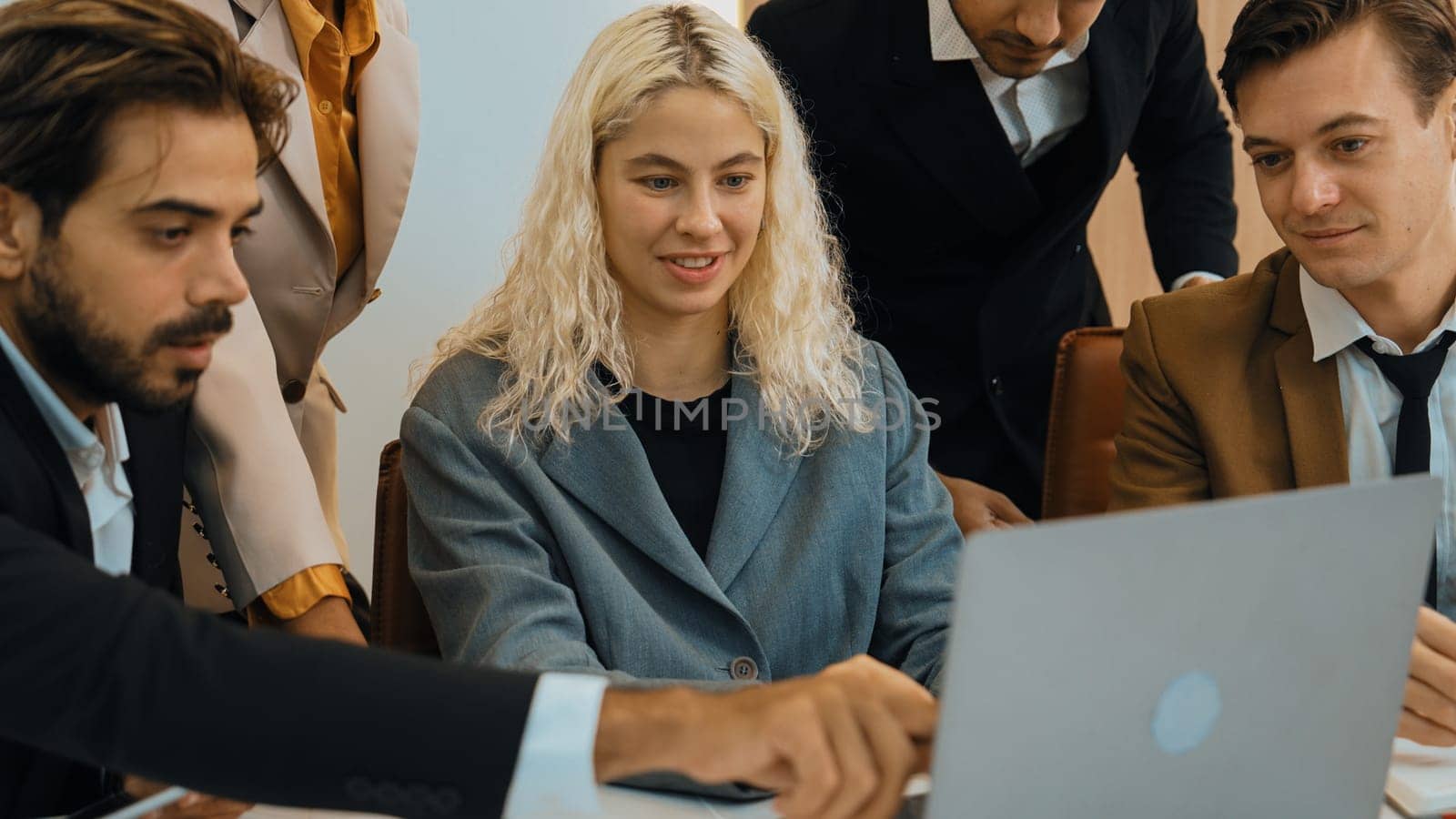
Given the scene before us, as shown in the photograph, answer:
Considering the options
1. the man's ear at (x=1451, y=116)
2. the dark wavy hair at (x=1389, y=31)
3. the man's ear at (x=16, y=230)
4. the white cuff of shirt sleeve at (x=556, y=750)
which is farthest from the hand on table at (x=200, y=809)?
the man's ear at (x=1451, y=116)

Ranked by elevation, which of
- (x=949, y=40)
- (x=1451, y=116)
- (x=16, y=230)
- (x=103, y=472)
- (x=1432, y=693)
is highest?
(x=949, y=40)

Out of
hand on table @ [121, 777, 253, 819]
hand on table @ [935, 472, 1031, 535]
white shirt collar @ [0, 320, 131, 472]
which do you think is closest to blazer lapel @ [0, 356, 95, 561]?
white shirt collar @ [0, 320, 131, 472]

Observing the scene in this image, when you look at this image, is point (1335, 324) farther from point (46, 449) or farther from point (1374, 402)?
point (46, 449)

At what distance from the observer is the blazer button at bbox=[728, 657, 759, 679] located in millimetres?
1650

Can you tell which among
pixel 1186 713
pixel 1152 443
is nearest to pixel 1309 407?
pixel 1152 443

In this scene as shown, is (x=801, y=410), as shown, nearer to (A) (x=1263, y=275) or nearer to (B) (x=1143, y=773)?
(A) (x=1263, y=275)

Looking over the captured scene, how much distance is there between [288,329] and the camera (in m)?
2.07

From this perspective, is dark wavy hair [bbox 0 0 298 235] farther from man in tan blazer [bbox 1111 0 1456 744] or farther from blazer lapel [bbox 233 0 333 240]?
man in tan blazer [bbox 1111 0 1456 744]

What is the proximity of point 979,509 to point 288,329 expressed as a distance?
98cm

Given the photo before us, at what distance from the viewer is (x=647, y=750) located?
98 centimetres

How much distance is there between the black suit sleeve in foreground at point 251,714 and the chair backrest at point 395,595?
73 cm

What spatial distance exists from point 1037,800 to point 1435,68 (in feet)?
4.13

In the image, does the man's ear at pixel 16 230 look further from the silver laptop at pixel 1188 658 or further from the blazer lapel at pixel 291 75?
the silver laptop at pixel 1188 658

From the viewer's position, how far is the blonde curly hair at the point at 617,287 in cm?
176
